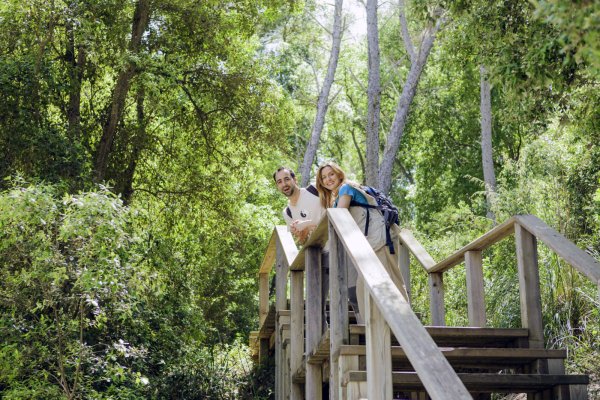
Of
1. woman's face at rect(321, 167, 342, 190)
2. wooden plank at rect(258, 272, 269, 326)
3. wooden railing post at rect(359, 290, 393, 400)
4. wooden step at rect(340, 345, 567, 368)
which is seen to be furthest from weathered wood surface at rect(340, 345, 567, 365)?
wooden plank at rect(258, 272, 269, 326)

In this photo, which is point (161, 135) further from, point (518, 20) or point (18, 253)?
point (518, 20)

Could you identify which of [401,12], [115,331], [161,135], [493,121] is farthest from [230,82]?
[493,121]

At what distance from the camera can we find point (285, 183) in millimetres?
7328

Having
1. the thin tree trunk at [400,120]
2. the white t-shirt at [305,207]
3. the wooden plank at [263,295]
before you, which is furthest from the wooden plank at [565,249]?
the thin tree trunk at [400,120]

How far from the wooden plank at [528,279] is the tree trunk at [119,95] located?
8.51 metres

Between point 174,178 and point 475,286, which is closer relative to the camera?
point 475,286

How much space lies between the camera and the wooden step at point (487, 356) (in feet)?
17.9

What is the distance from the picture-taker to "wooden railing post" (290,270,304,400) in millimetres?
6984

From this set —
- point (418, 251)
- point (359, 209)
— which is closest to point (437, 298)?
point (418, 251)

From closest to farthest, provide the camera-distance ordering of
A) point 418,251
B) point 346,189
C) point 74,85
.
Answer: point 346,189
point 418,251
point 74,85

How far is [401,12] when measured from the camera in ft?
68.9

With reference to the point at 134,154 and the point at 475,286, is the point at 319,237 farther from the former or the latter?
the point at 134,154

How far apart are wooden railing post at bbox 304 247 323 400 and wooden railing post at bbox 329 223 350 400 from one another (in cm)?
80

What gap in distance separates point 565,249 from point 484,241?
131 centimetres
